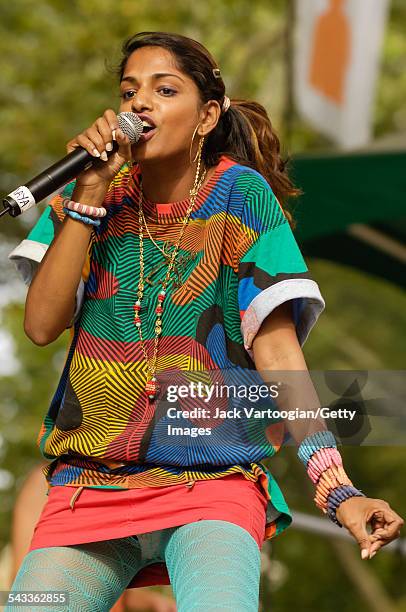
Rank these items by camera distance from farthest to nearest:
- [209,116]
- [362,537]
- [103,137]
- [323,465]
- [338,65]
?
[338,65] < [209,116] < [103,137] < [323,465] < [362,537]

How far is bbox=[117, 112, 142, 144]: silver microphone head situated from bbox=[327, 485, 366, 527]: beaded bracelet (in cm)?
76

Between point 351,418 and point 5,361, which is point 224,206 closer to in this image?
point 351,418

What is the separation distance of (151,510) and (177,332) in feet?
1.12

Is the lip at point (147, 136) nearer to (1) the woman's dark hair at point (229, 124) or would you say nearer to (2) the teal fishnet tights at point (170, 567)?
(1) the woman's dark hair at point (229, 124)

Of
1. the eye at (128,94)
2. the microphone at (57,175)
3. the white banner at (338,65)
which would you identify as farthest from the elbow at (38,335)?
the white banner at (338,65)

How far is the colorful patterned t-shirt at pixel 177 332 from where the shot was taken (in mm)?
2102

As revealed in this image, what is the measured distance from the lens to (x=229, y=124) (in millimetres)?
2479

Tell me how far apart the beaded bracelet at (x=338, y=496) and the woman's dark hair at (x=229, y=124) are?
65 centimetres

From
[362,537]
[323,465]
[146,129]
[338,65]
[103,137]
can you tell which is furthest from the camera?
[338,65]

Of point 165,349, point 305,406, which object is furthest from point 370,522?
point 165,349

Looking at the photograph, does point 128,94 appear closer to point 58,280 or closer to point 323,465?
point 58,280

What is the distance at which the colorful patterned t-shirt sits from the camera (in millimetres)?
2102

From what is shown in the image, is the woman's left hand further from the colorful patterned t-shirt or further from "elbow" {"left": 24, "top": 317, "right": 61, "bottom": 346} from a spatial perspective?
"elbow" {"left": 24, "top": 317, "right": 61, "bottom": 346}

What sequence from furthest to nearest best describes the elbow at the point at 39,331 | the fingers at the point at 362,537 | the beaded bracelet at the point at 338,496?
the elbow at the point at 39,331, the beaded bracelet at the point at 338,496, the fingers at the point at 362,537
